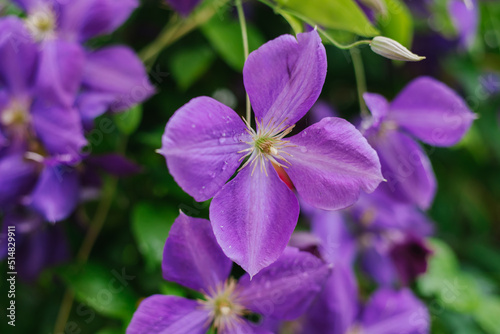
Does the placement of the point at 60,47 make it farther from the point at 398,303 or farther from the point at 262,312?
the point at 398,303

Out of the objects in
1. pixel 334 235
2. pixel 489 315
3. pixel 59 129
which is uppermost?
pixel 59 129

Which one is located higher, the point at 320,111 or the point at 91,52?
the point at 91,52

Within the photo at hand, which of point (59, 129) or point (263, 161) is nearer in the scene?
point (263, 161)

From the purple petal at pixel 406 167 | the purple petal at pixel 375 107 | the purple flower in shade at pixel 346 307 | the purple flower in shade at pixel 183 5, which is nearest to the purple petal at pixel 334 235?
the purple flower in shade at pixel 346 307

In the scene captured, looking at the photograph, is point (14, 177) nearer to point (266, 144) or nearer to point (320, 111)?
point (266, 144)

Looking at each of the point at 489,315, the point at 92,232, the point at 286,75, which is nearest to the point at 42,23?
the point at 92,232

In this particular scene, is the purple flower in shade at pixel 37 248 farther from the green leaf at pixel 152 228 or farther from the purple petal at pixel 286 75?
the purple petal at pixel 286 75

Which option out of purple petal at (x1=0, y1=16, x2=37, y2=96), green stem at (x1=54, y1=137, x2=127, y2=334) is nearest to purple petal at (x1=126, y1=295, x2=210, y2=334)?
green stem at (x1=54, y1=137, x2=127, y2=334)
